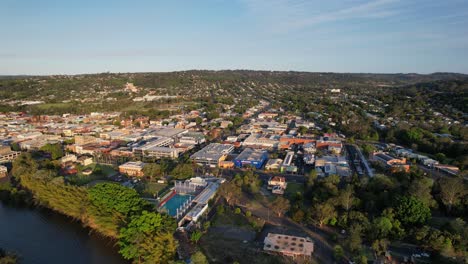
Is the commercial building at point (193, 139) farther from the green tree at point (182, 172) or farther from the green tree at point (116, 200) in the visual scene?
the green tree at point (116, 200)

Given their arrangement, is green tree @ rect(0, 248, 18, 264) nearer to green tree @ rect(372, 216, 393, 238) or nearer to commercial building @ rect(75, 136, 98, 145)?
green tree @ rect(372, 216, 393, 238)

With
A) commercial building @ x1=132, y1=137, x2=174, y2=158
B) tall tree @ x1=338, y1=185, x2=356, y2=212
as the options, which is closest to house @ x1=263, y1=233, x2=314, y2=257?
tall tree @ x1=338, y1=185, x2=356, y2=212

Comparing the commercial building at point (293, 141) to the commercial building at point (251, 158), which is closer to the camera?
the commercial building at point (251, 158)

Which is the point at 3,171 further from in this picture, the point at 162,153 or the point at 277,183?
the point at 277,183

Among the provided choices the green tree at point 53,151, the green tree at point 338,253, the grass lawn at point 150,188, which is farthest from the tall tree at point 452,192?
the green tree at point 53,151

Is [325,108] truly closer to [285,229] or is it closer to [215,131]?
[215,131]
